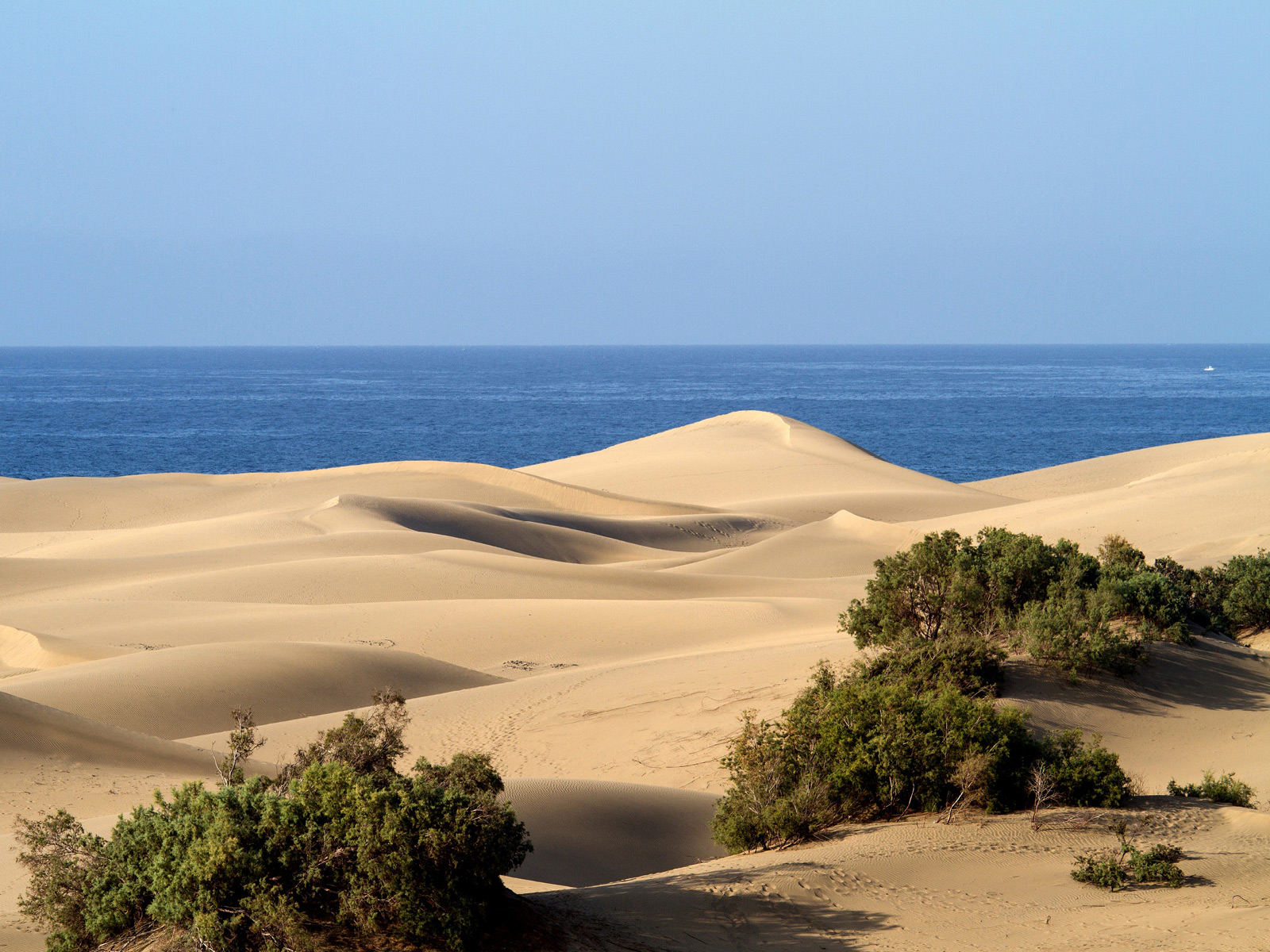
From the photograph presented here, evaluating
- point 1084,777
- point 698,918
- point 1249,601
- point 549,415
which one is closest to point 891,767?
point 1084,777

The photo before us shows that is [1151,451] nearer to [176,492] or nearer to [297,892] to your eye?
[176,492]

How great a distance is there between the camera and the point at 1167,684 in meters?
11.8

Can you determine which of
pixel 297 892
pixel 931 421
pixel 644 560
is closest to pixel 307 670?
pixel 297 892

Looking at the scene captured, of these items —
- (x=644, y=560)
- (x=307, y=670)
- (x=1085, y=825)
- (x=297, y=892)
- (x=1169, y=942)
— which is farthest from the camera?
(x=644, y=560)

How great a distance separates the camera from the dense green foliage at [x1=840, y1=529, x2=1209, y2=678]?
38.2 feet

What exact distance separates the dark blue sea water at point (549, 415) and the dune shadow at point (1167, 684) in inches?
1743

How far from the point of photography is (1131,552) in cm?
1528

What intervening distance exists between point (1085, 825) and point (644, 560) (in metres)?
20.4

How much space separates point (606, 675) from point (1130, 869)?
838 centimetres

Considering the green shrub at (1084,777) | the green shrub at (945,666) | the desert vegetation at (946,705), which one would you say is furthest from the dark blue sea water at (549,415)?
the green shrub at (1084,777)

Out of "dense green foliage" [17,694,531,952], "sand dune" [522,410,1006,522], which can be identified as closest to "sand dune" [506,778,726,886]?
"dense green foliage" [17,694,531,952]

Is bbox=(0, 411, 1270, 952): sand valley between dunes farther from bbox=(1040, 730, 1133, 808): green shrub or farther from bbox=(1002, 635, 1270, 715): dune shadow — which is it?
bbox=(1040, 730, 1133, 808): green shrub

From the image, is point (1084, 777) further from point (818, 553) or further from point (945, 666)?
point (818, 553)

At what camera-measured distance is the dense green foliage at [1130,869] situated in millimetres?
7172
